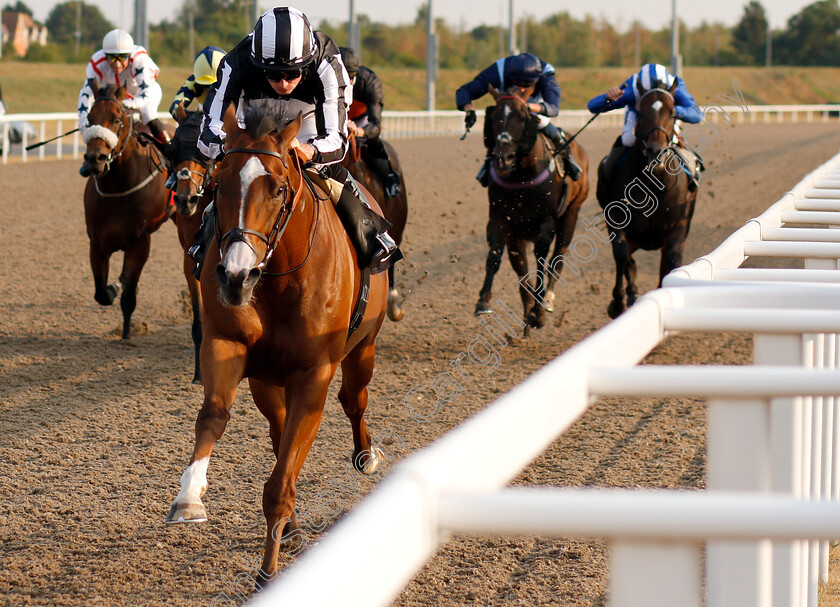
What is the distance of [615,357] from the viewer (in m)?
1.47

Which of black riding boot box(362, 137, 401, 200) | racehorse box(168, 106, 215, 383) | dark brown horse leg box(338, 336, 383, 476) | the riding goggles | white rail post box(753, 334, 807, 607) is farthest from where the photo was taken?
black riding boot box(362, 137, 401, 200)

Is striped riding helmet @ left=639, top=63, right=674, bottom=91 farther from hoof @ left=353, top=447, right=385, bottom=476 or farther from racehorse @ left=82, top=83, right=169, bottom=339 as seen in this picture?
hoof @ left=353, top=447, right=385, bottom=476

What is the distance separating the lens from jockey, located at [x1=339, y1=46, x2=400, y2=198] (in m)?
7.48

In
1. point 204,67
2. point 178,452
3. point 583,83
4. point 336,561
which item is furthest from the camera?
point 583,83

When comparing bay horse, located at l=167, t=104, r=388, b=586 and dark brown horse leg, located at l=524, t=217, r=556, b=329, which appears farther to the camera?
dark brown horse leg, located at l=524, t=217, r=556, b=329

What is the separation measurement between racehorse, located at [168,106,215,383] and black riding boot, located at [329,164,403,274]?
1708 mm

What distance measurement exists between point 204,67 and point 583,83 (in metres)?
60.1

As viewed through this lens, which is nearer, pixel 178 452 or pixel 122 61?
pixel 178 452

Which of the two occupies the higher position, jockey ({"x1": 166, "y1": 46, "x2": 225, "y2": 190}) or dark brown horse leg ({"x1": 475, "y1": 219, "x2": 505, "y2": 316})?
jockey ({"x1": 166, "y1": 46, "x2": 225, "y2": 190})

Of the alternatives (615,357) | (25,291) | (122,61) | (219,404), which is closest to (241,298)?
(219,404)

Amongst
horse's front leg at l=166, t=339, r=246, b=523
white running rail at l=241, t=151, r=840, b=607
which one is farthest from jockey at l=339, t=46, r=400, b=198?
white running rail at l=241, t=151, r=840, b=607

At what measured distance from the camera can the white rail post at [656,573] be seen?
112 centimetres

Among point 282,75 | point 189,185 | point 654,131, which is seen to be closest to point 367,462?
point 282,75

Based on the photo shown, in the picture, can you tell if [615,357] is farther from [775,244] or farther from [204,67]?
[204,67]
